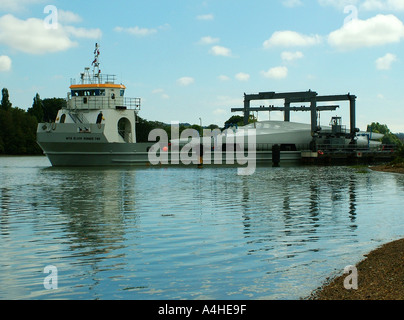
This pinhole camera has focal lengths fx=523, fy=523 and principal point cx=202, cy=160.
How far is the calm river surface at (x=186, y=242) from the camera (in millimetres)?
8273

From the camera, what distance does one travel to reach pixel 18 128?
4434 inches

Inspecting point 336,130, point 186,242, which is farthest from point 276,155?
point 186,242

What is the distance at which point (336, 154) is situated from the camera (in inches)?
2454

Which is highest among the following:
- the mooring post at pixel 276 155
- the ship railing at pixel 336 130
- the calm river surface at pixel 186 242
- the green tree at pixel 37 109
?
the green tree at pixel 37 109

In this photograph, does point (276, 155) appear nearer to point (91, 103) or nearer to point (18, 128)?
point (91, 103)

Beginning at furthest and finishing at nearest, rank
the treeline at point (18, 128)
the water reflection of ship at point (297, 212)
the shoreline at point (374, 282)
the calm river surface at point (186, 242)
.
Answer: the treeline at point (18, 128) < the water reflection of ship at point (297, 212) < the calm river surface at point (186, 242) < the shoreline at point (374, 282)

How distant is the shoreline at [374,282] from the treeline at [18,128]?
10566 cm

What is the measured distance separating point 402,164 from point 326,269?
41.1 metres

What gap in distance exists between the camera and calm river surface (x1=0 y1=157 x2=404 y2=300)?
827cm

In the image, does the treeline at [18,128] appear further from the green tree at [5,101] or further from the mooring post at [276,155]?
the mooring post at [276,155]

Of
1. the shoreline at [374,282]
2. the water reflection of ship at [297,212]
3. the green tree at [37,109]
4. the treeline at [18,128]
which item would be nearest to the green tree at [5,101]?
the treeline at [18,128]

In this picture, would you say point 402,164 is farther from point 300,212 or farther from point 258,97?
point 300,212

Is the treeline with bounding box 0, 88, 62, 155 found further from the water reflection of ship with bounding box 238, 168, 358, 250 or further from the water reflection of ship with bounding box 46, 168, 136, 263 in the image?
the water reflection of ship with bounding box 238, 168, 358, 250
